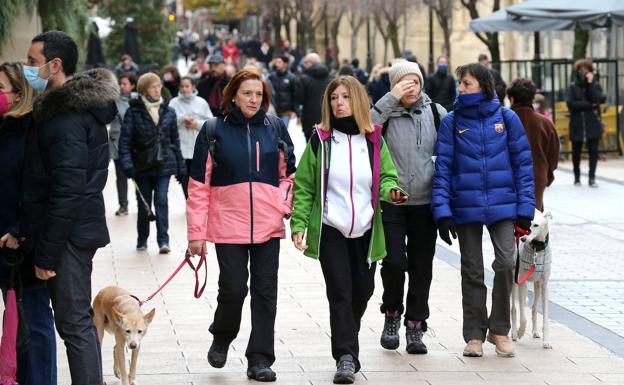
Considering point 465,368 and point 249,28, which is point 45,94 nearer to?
point 465,368

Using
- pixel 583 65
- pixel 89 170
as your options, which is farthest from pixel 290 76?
pixel 89 170

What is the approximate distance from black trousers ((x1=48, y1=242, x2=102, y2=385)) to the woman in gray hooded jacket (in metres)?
2.31

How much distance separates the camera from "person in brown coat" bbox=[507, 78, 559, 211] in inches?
416

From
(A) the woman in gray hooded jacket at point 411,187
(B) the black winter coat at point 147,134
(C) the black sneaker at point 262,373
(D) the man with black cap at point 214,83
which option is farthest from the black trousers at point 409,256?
(D) the man with black cap at point 214,83

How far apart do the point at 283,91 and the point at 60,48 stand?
1733 centimetres

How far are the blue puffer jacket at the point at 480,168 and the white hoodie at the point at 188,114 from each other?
25.0 ft

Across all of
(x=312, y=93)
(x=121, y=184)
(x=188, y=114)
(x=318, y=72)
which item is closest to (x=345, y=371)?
(x=188, y=114)

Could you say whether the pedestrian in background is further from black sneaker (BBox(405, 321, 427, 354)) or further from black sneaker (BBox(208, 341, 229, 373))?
black sneaker (BBox(208, 341, 229, 373))

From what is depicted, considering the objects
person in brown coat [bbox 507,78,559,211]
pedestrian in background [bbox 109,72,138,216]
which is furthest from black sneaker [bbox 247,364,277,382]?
pedestrian in background [bbox 109,72,138,216]

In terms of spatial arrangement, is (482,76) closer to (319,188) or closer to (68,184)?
(319,188)

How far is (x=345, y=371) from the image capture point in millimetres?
7676

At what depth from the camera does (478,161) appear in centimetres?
832

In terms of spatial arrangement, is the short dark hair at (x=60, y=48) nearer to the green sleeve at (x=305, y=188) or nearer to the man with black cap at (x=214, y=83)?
the green sleeve at (x=305, y=188)

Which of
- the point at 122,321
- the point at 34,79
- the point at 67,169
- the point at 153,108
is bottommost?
the point at 122,321
